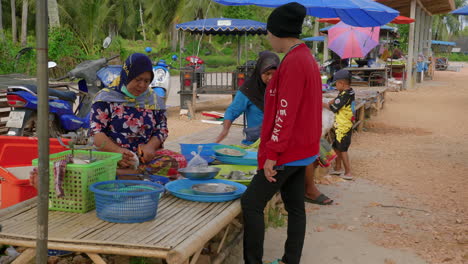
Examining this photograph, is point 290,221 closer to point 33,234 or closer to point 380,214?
point 33,234

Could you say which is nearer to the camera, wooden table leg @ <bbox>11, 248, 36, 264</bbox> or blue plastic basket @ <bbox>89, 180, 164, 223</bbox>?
wooden table leg @ <bbox>11, 248, 36, 264</bbox>

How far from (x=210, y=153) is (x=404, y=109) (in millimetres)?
11098

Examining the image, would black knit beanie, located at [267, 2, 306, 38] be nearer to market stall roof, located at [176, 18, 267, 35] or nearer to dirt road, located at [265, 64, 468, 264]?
dirt road, located at [265, 64, 468, 264]

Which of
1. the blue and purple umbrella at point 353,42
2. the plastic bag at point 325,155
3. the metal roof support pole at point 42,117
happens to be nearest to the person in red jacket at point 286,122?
the metal roof support pole at point 42,117

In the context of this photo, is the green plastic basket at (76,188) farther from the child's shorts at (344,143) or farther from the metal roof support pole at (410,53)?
the metal roof support pole at (410,53)

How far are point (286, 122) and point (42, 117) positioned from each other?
142cm

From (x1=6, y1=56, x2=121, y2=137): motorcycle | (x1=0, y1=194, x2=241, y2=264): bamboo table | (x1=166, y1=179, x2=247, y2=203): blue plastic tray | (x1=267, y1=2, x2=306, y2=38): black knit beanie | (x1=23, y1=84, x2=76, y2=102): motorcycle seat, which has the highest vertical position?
(x1=267, y1=2, x2=306, y2=38): black knit beanie

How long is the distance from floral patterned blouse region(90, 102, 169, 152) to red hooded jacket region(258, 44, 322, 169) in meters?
1.15

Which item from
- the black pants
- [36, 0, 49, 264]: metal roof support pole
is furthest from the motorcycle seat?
[36, 0, 49, 264]: metal roof support pole

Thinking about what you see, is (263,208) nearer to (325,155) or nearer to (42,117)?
(42,117)

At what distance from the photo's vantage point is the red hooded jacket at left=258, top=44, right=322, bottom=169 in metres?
2.77

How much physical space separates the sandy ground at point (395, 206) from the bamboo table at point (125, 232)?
0.92 meters

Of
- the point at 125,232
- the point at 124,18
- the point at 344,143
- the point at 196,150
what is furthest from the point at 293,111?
the point at 124,18

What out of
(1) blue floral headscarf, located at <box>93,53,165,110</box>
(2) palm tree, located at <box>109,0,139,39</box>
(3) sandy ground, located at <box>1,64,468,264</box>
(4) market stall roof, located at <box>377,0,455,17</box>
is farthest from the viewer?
(2) palm tree, located at <box>109,0,139,39</box>
